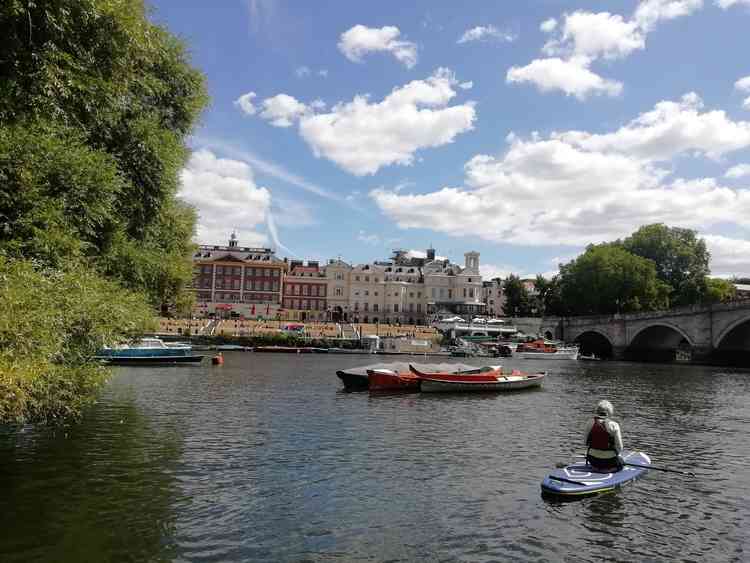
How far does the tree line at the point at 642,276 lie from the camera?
3750 inches

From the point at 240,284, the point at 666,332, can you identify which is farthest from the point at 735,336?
the point at 240,284

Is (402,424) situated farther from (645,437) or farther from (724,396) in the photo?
(724,396)

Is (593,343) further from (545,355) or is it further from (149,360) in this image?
(149,360)

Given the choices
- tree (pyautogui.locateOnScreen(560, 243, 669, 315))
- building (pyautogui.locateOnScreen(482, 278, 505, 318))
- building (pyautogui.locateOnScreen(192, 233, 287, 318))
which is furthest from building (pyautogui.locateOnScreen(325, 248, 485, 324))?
tree (pyautogui.locateOnScreen(560, 243, 669, 315))

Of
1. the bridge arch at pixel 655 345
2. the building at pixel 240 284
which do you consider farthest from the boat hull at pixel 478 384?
the building at pixel 240 284

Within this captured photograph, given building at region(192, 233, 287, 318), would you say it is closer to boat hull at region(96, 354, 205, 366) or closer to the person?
→ boat hull at region(96, 354, 205, 366)

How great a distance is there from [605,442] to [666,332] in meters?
82.0

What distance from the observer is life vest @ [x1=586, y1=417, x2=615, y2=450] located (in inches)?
598

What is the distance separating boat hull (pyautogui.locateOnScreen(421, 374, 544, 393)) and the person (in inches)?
818

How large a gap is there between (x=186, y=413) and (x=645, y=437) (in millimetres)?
18367

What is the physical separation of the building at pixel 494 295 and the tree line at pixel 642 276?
4202 centimetres

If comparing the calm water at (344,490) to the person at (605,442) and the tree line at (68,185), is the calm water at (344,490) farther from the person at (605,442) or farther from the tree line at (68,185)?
the tree line at (68,185)

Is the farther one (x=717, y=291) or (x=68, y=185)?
(x=717, y=291)

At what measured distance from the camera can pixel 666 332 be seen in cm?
8825
